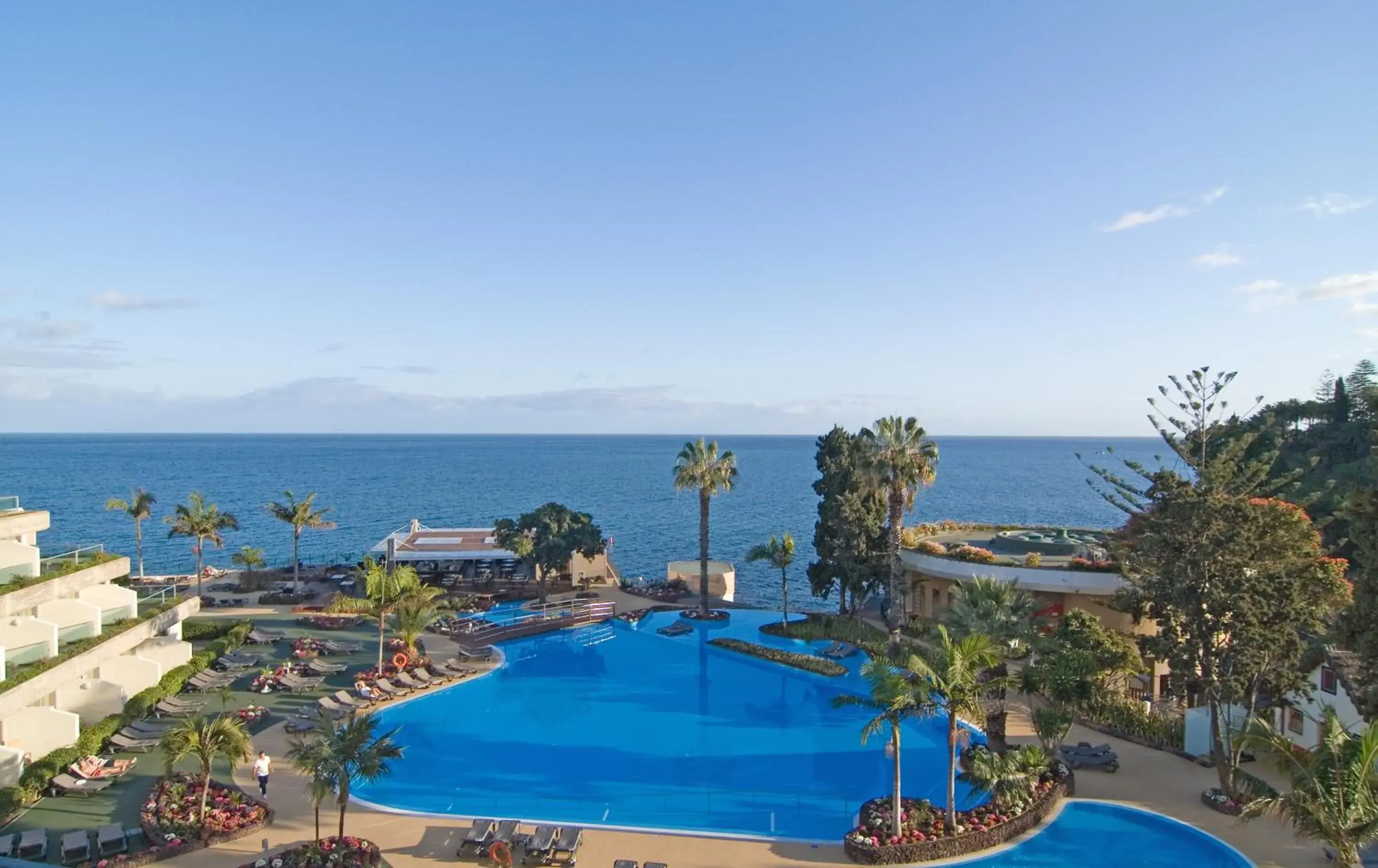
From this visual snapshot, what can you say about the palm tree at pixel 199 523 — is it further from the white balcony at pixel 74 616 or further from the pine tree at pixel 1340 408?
the pine tree at pixel 1340 408

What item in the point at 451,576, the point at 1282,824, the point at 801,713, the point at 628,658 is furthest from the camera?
the point at 451,576

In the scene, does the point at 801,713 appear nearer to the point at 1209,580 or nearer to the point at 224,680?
the point at 1209,580

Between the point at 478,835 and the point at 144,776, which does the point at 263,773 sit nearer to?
the point at 144,776

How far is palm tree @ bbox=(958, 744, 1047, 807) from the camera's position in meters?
19.2

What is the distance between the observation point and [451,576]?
47.0m

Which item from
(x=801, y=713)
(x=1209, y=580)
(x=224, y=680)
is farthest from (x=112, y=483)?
(x=1209, y=580)

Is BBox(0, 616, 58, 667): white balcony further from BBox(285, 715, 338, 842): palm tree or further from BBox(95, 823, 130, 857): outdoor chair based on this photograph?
BBox(285, 715, 338, 842): palm tree

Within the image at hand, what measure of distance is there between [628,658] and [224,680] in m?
15.6

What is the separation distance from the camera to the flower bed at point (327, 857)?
16703mm

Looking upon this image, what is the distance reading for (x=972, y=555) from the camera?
34969 mm

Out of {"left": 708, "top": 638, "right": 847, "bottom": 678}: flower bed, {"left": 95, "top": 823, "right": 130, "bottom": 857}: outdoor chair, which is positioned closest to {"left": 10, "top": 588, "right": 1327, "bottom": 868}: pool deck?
{"left": 95, "top": 823, "right": 130, "bottom": 857}: outdoor chair

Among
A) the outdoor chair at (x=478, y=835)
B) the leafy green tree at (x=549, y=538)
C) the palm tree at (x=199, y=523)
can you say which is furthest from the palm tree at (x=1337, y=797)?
the palm tree at (x=199, y=523)

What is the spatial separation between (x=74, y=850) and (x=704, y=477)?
27.3 metres

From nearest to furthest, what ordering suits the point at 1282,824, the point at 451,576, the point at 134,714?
the point at 1282,824
the point at 134,714
the point at 451,576
